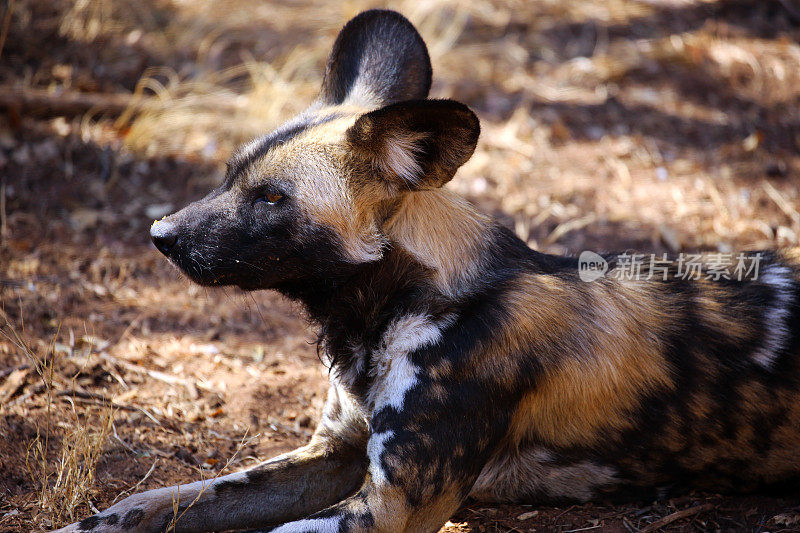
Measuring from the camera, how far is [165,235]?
2.57 metres

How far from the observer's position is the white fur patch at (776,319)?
2.61 metres

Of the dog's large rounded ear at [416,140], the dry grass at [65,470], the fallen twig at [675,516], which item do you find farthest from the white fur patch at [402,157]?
the fallen twig at [675,516]

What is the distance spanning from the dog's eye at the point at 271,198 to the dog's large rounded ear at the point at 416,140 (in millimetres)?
318

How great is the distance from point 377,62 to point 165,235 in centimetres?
121

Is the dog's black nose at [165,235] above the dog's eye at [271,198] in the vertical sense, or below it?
below

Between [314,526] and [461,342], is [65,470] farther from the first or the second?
[461,342]

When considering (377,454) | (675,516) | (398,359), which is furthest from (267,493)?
(675,516)

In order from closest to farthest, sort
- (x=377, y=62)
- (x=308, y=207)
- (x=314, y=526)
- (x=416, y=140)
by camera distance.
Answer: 1. (x=314, y=526)
2. (x=416, y=140)
3. (x=308, y=207)
4. (x=377, y=62)

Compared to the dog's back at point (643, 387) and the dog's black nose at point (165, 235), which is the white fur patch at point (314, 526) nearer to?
the dog's back at point (643, 387)

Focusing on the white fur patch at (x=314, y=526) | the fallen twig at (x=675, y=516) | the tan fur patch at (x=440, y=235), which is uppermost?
the tan fur patch at (x=440, y=235)

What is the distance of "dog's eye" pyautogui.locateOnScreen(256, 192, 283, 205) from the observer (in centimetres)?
259

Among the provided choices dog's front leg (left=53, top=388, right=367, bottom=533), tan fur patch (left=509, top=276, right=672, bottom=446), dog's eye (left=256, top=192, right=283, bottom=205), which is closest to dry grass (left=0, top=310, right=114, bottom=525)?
dog's front leg (left=53, top=388, right=367, bottom=533)

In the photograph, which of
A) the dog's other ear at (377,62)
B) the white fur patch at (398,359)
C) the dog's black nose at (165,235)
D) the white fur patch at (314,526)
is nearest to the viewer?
the white fur patch at (314,526)

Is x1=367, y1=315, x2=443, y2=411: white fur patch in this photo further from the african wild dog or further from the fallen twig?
the fallen twig
